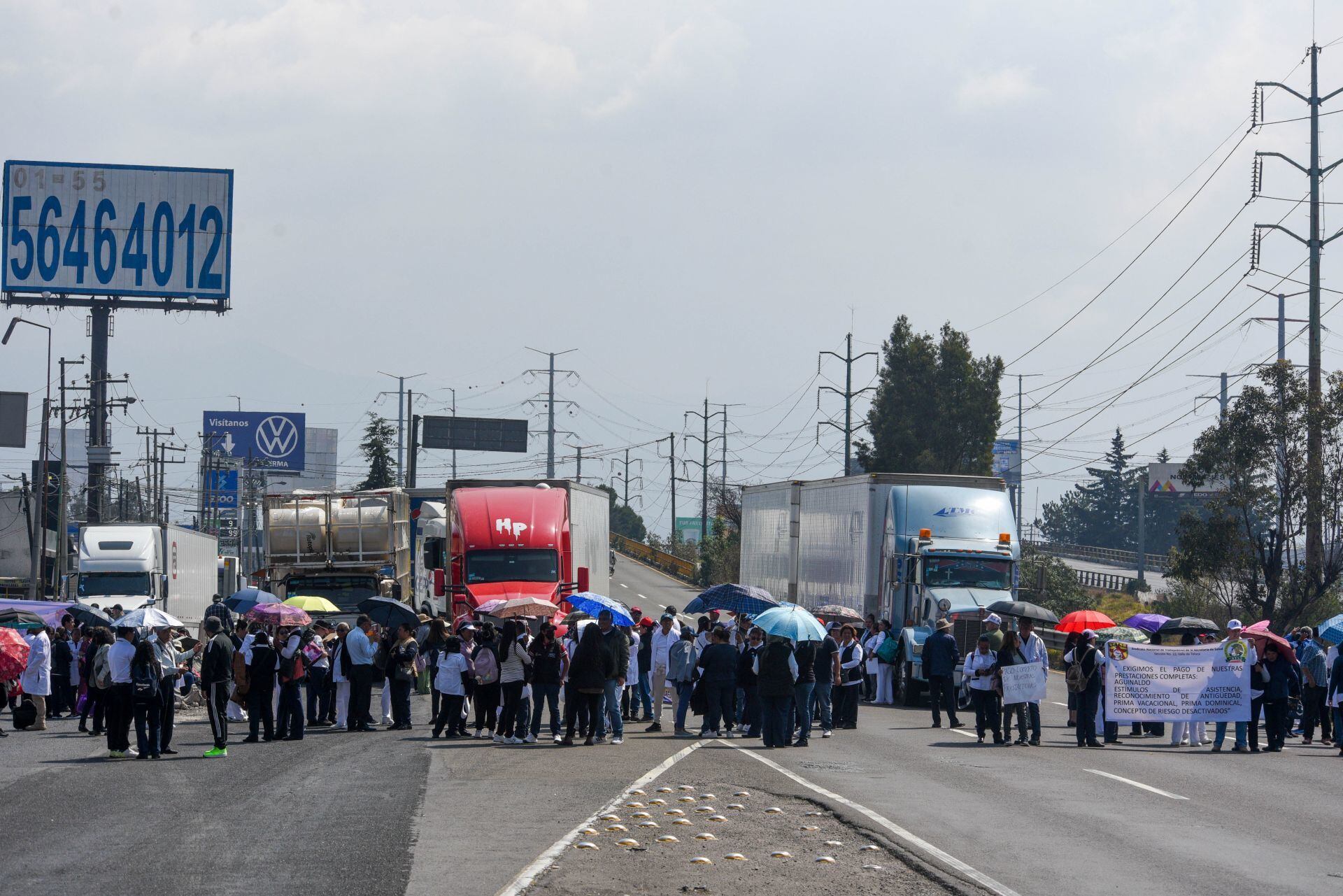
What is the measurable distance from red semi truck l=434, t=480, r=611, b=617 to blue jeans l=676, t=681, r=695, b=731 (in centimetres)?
919

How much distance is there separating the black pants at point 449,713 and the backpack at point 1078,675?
851 centimetres

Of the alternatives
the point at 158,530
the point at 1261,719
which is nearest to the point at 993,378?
the point at 158,530

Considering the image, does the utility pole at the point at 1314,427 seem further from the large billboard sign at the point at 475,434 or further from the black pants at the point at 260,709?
the large billboard sign at the point at 475,434

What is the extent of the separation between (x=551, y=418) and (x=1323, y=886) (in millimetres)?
99259

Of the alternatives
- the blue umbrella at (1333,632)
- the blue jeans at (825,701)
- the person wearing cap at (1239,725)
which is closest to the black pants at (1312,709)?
the blue umbrella at (1333,632)

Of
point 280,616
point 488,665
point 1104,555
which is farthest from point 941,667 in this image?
point 1104,555

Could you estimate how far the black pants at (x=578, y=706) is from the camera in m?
21.2

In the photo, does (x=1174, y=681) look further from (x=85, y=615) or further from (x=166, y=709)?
(x=85, y=615)

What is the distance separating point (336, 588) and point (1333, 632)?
2330 centimetres

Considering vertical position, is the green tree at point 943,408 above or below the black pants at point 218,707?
above

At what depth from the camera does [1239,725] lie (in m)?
22.4

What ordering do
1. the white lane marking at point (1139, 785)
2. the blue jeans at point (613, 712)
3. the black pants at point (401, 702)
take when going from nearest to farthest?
the white lane marking at point (1139, 785) < the blue jeans at point (613, 712) < the black pants at point (401, 702)

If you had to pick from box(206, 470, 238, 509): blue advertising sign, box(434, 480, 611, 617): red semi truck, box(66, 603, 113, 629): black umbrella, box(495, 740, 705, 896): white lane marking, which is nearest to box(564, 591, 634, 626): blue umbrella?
box(434, 480, 611, 617): red semi truck

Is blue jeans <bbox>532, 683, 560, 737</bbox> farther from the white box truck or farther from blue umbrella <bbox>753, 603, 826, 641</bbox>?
the white box truck
